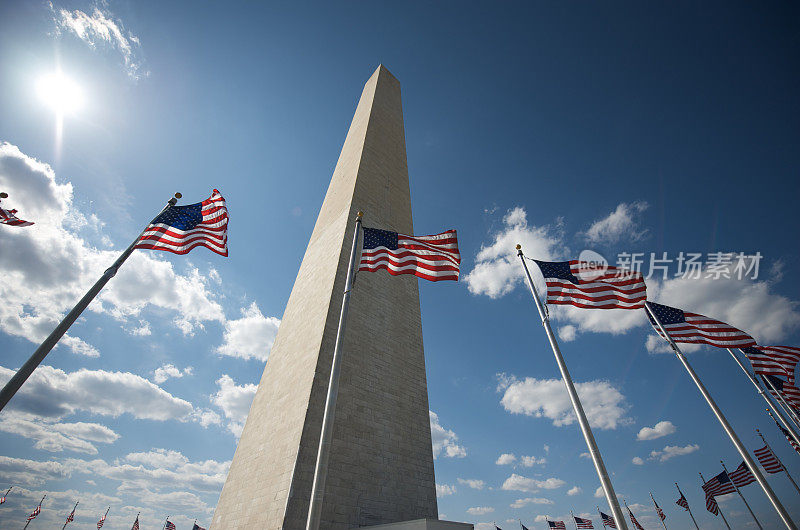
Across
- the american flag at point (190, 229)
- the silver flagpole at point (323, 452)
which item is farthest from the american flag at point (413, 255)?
the american flag at point (190, 229)

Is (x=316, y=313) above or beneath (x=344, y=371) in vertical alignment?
above

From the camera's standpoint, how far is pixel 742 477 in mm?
22766

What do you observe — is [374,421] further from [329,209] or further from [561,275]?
[329,209]

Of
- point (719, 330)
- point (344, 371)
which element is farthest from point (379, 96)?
point (719, 330)

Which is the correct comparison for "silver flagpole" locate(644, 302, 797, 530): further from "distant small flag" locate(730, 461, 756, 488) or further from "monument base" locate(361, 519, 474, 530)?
"distant small flag" locate(730, 461, 756, 488)

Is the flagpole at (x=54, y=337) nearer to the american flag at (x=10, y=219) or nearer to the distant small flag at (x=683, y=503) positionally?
the american flag at (x=10, y=219)

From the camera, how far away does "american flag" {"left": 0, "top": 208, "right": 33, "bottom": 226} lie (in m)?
9.86

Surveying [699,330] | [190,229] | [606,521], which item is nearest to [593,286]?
[699,330]

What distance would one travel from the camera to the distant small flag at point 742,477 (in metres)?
22.0

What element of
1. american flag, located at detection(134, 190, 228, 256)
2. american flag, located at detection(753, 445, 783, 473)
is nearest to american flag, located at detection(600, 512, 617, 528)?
american flag, located at detection(753, 445, 783, 473)

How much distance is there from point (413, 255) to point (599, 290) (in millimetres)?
5152

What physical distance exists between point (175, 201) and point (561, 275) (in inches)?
438

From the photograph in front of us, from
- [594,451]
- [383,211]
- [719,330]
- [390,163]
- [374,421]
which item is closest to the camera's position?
[594,451]

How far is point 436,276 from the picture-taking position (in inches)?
360
